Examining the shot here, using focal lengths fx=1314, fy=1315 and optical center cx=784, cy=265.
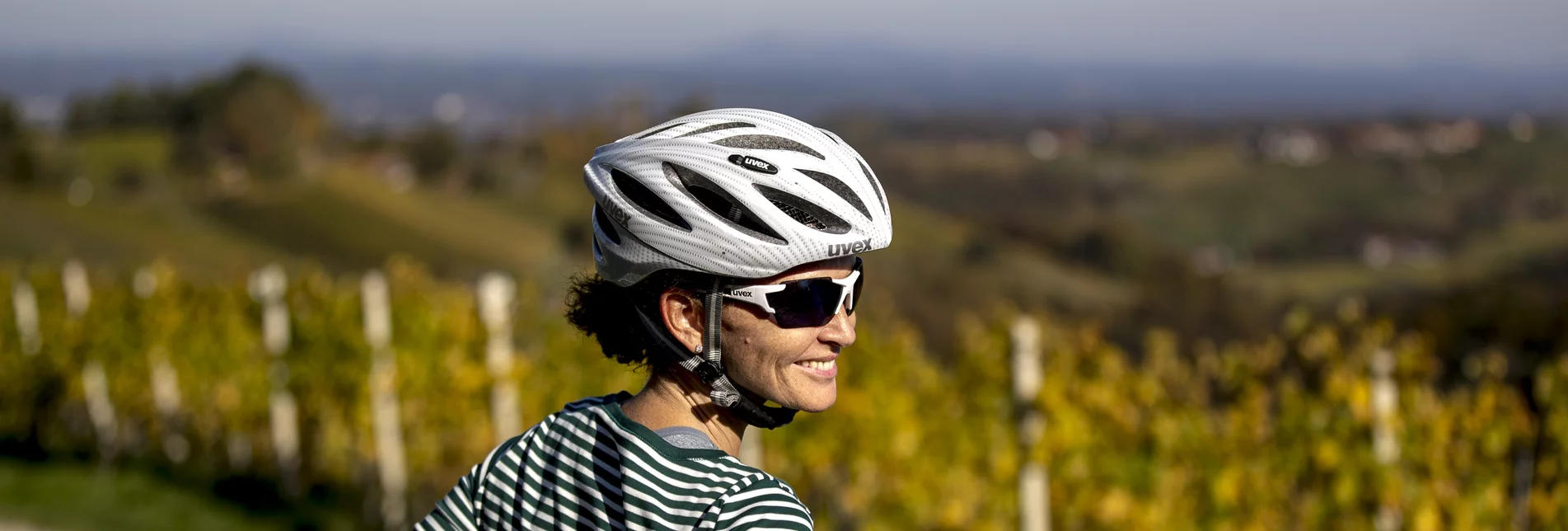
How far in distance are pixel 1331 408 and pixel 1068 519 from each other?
1.20 m

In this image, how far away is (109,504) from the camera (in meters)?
9.39

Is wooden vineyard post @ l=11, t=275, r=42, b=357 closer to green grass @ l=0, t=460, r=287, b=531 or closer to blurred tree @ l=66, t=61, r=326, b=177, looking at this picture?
green grass @ l=0, t=460, r=287, b=531

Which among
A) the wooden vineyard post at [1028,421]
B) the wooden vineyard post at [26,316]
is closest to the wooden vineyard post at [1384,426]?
the wooden vineyard post at [1028,421]

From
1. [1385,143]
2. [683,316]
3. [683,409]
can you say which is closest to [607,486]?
[683,409]

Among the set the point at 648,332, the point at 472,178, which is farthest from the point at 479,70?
the point at 648,332

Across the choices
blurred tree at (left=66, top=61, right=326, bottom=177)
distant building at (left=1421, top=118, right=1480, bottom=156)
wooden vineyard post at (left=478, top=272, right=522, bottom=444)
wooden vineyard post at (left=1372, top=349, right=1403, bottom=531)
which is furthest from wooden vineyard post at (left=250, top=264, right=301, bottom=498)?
distant building at (left=1421, top=118, right=1480, bottom=156)

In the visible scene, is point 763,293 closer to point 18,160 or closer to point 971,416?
point 971,416

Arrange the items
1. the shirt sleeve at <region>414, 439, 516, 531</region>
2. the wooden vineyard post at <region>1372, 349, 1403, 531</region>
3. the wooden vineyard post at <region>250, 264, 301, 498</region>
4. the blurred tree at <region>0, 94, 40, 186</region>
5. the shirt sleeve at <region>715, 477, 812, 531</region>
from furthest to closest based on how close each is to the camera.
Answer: the blurred tree at <region>0, 94, 40, 186</region> → the wooden vineyard post at <region>250, 264, 301, 498</region> → the wooden vineyard post at <region>1372, 349, 1403, 531</region> → the shirt sleeve at <region>414, 439, 516, 531</region> → the shirt sleeve at <region>715, 477, 812, 531</region>

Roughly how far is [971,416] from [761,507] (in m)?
4.84

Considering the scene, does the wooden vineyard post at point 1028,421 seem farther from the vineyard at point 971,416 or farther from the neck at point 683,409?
the neck at point 683,409

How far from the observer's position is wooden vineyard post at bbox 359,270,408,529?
25.9 feet

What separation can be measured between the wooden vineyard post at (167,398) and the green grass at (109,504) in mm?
602

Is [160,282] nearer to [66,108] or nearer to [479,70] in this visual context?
[66,108]

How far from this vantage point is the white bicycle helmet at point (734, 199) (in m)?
1.69
